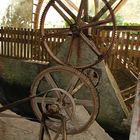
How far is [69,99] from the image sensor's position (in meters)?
4.54

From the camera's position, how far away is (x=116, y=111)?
5.11 metres

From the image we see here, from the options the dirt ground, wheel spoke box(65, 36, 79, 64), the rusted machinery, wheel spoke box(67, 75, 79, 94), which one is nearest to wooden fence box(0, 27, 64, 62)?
the rusted machinery

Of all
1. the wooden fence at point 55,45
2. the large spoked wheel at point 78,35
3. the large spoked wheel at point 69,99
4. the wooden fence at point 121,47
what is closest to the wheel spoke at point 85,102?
the large spoked wheel at point 69,99

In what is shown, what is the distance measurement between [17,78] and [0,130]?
66.0 inches

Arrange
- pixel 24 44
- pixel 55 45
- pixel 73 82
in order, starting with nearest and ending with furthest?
pixel 73 82 < pixel 55 45 < pixel 24 44

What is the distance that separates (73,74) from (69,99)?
41 centimetres

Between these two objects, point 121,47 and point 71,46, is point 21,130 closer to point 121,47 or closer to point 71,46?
point 71,46

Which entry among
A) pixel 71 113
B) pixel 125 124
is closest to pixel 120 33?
pixel 125 124

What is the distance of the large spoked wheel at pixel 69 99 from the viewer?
14.7 feet

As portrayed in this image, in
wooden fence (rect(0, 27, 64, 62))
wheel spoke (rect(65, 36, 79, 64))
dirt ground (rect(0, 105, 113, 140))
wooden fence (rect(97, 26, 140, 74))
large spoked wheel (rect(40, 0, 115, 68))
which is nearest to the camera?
large spoked wheel (rect(40, 0, 115, 68))

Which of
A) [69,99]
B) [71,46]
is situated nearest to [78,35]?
[71,46]

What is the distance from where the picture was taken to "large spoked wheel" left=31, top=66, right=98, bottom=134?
447cm

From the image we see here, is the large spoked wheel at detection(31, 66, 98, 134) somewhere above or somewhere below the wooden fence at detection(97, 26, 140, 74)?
below

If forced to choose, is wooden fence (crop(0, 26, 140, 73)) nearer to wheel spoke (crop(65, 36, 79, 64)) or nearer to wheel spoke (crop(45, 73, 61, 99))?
wheel spoke (crop(65, 36, 79, 64))
